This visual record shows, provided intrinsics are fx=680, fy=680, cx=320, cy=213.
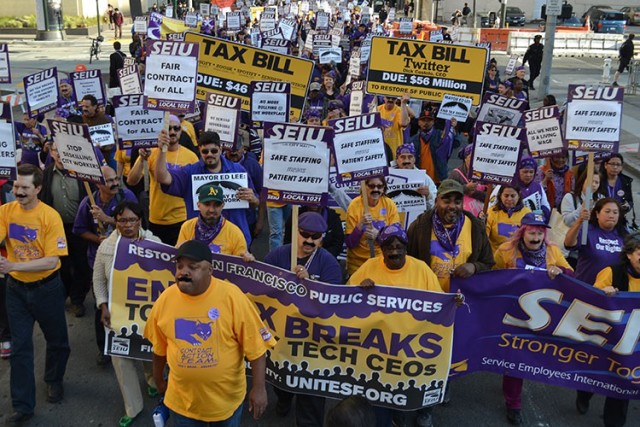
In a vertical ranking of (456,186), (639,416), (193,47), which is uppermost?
(193,47)

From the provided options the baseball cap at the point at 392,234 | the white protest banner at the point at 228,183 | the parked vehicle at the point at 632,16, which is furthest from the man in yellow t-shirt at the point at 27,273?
the parked vehicle at the point at 632,16

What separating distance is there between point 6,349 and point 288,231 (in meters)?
2.94

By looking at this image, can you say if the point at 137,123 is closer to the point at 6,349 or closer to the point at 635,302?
the point at 6,349

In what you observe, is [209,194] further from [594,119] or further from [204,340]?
[594,119]

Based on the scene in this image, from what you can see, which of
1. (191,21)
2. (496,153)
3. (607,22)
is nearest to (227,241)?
(496,153)

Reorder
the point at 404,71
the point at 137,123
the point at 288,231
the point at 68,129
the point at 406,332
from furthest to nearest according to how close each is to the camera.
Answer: the point at 404,71
the point at 137,123
the point at 288,231
the point at 68,129
the point at 406,332

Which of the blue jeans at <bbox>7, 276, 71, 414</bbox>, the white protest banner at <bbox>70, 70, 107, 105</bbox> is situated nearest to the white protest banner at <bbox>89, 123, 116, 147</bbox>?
the white protest banner at <bbox>70, 70, 107, 105</bbox>

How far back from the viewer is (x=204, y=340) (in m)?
3.96

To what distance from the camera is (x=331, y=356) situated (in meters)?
5.11

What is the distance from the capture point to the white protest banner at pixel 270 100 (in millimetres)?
8758

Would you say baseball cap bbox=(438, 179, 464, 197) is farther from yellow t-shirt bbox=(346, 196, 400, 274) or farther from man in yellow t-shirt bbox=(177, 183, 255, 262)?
man in yellow t-shirt bbox=(177, 183, 255, 262)

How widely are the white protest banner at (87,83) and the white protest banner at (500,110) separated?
6094 millimetres

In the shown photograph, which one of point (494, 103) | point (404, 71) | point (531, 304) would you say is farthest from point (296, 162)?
point (494, 103)

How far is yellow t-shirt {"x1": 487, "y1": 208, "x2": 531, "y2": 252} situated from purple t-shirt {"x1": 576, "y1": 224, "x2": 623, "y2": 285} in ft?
2.11
